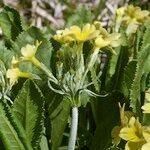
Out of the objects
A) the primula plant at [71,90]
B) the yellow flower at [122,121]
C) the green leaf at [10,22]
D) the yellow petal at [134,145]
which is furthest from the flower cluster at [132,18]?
the yellow petal at [134,145]

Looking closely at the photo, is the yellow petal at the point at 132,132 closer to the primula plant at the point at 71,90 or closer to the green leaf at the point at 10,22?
the primula plant at the point at 71,90

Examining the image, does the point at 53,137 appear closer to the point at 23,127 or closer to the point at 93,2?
the point at 23,127

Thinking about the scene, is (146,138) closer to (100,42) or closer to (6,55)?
(100,42)

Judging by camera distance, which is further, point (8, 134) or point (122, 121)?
point (8, 134)

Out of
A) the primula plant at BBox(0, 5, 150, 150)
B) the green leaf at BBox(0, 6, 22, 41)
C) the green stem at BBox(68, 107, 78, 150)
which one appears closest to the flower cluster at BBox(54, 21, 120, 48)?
→ the primula plant at BBox(0, 5, 150, 150)

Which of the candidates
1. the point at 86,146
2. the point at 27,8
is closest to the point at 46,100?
the point at 86,146

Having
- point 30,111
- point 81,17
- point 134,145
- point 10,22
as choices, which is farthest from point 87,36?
point 81,17

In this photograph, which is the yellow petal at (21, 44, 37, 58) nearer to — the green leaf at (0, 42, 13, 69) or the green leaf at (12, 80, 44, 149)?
the green leaf at (12, 80, 44, 149)
